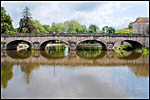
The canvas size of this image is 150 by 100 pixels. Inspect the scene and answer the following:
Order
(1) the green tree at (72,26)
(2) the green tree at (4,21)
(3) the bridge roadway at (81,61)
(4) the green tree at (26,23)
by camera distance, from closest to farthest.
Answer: (3) the bridge roadway at (81,61) < (2) the green tree at (4,21) < (4) the green tree at (26,23) < (1) the green tree at (72,26)

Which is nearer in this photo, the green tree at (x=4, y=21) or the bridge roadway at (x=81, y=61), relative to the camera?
the bridge roadway at (x=81, y=61)

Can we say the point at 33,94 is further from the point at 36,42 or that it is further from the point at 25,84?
the point at 36,42

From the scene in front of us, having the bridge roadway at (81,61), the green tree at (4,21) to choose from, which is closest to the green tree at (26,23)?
the green tree at (4,21)

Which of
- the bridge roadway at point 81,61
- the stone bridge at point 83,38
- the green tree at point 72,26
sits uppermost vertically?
the green tree at point 72,26

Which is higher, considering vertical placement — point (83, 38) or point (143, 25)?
point (143, 25)

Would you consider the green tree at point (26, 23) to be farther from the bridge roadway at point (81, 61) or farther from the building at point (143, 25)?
the building at point (143, 25)

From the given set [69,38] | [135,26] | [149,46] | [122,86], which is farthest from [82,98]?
[135,26]

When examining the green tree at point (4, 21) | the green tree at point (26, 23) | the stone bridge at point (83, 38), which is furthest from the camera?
the green tree at point (26, 23)

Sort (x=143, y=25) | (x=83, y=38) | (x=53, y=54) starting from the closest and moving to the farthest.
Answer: (x=53, y=54)
(x=83, y=38)
(x=143, y=25)

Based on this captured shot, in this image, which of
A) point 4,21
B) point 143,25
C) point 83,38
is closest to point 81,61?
point 83,38

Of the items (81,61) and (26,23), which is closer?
(81,61)

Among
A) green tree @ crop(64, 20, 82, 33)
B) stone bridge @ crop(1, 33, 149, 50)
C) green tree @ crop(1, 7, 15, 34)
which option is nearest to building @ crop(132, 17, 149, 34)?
stone bridge @ crop(1, 33, 149, 50)

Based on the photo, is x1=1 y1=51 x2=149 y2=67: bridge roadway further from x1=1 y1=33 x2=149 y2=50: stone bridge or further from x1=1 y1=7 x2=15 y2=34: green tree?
x1=1 y1=7 x2=15 y2=34: green tree

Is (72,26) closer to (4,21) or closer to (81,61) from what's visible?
(4,21)
